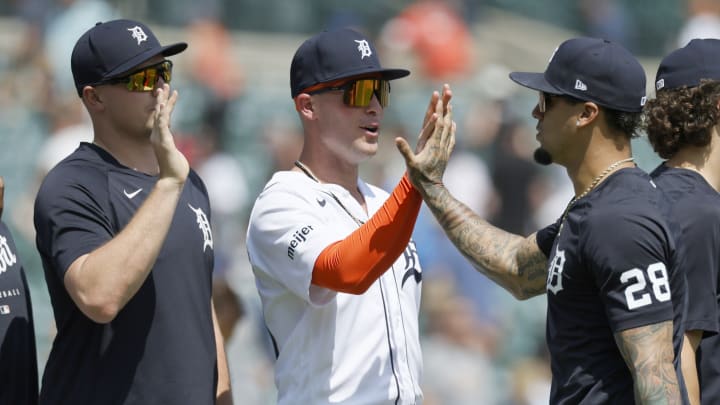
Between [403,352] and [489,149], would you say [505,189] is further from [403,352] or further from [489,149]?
[403,352]

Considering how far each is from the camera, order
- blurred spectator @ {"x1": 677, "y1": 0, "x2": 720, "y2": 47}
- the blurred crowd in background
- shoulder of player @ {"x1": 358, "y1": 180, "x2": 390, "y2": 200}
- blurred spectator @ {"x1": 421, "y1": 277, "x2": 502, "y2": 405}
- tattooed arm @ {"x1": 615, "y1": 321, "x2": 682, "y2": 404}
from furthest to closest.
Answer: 1. blurred spectator @ {"x1": 677, "y1": 0, "x2": 720, "y2": 47}
2. the blurred crowd in background
3. blurred spectator @ {"x1": 421, "y1": 277, "x2": 502, "y2": 405}
4. shoulder of player @ {"x1": 358, "y1": 180, "x2": 390, "y2": 200}
5. tattooed arm @ {"x1": 615, "y1": 321, "x2": 682, "y2": 404}

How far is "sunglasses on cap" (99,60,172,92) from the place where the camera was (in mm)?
3771

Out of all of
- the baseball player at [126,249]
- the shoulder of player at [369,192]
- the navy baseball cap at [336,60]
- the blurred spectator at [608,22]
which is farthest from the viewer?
the blurred spectator at [608,22]

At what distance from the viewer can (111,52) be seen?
376 cm

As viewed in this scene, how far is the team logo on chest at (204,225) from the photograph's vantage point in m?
3.81

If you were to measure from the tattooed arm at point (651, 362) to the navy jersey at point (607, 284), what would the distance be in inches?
1.1

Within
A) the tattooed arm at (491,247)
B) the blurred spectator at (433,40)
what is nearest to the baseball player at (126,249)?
the tattooed arm at (491,247)

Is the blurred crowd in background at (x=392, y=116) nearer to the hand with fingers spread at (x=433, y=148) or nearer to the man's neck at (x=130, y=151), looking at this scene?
the man's neck at (x=130, y=151)

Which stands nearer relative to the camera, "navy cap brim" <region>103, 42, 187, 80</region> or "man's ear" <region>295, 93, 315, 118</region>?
"navy cap brim" <region>103, 42, 187, 80</region>

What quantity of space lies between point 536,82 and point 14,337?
1889mm

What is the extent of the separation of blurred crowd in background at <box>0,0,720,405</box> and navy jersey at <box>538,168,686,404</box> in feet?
13.7

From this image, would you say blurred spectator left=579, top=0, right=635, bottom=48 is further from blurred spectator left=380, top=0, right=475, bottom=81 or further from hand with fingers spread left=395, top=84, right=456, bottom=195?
hand with fingers spread left=395, top=84, right=456, bottom=195

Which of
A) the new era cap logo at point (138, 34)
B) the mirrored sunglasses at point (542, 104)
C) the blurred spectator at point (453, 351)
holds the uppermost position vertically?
the mirrored sunglasses at point (542, 104)

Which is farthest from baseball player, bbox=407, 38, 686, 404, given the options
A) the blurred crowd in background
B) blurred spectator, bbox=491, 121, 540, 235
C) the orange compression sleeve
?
blurred spectator, bbox=491, 121, 540, 235
